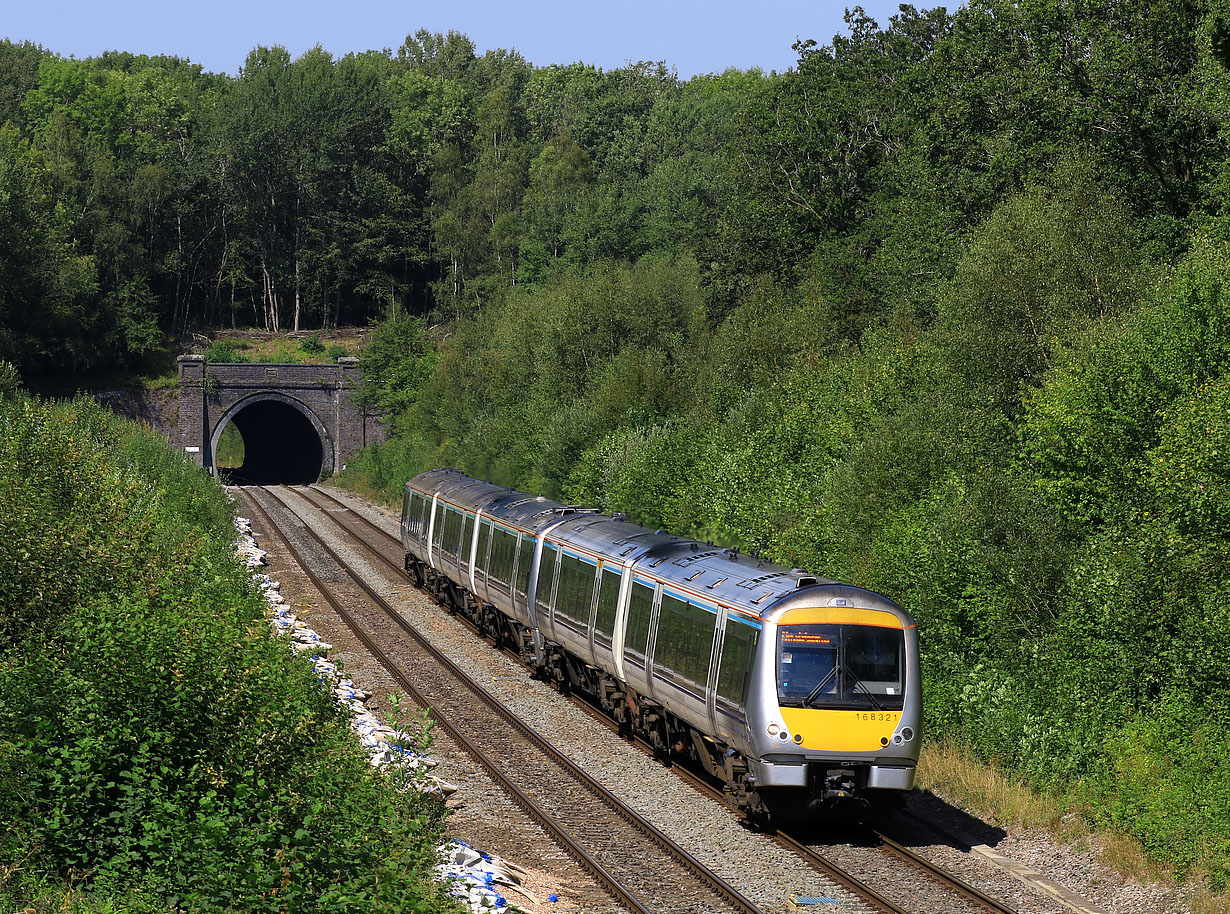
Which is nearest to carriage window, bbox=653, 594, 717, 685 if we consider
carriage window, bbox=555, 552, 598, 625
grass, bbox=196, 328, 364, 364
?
carriage window, bbox=555, 552, 598, 625

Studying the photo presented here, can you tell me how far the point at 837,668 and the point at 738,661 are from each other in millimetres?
1244

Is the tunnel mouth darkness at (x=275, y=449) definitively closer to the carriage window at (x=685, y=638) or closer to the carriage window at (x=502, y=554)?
the carriage window at (x=502, y=554)

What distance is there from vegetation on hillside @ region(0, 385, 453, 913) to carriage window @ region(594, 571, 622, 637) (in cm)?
629

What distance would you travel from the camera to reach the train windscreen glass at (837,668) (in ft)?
50.2

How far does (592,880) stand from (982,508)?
1256 cm

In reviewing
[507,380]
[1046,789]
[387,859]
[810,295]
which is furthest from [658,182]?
[387,859]

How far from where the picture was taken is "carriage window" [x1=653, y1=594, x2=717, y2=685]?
56.1 feet

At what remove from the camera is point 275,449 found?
90188 millimetres

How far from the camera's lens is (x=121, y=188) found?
292 ft

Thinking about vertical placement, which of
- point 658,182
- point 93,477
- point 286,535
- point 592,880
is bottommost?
point 286,535

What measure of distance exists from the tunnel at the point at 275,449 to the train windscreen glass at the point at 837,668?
7192 centimetres

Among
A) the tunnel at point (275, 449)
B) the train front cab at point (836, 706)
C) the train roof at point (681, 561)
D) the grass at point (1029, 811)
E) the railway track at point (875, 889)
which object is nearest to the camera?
the railway track at point (875, 889)

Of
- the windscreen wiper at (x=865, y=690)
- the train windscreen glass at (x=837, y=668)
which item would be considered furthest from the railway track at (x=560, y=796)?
the windscreen wiper at (x=865, y=690)

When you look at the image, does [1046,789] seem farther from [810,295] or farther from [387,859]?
[810,295]
